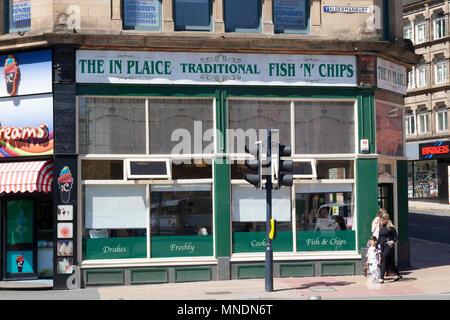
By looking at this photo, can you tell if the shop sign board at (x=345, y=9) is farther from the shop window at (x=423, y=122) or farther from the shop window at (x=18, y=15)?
the shop window at (x=423, y=122)

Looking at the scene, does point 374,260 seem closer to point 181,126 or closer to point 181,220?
point 181,220

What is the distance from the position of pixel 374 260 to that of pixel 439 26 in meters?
38.9

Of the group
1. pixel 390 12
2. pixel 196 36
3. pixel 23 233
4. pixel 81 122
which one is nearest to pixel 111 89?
pixel 81 122

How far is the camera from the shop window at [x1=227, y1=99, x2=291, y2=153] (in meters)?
18.3

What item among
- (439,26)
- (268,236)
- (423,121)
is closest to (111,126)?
(268,236)

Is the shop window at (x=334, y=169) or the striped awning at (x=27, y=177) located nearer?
the striped awning at (x=27, y=177)

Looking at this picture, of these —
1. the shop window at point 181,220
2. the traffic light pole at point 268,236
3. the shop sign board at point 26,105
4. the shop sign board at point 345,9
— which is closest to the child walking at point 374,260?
the traffic light pole at point 268,236

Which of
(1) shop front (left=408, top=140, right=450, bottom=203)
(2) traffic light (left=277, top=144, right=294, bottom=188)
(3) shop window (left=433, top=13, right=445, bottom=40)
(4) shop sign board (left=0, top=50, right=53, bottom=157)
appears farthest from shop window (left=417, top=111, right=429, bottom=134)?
(4) shop sign board (left=0, top=50, right=53, bottom=157)

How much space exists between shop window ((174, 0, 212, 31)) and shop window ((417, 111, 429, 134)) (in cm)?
3814

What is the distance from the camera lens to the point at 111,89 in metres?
17.8

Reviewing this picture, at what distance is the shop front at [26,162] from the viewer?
57.5 ft

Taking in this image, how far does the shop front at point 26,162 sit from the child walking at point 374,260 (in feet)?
26.7

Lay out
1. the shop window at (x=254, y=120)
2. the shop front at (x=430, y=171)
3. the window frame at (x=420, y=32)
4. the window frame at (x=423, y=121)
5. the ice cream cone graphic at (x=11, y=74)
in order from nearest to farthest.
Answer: the ice cream cone graphic at (x=11, y=74) < the shop window at (x=254, y=120) < the shop front at (x=430, y=171) < the window frame at (x=420, y=32) < the window frame at (x=423, y=121)

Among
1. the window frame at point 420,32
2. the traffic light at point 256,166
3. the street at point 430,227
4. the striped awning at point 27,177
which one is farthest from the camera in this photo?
the window frame at point 420,32
